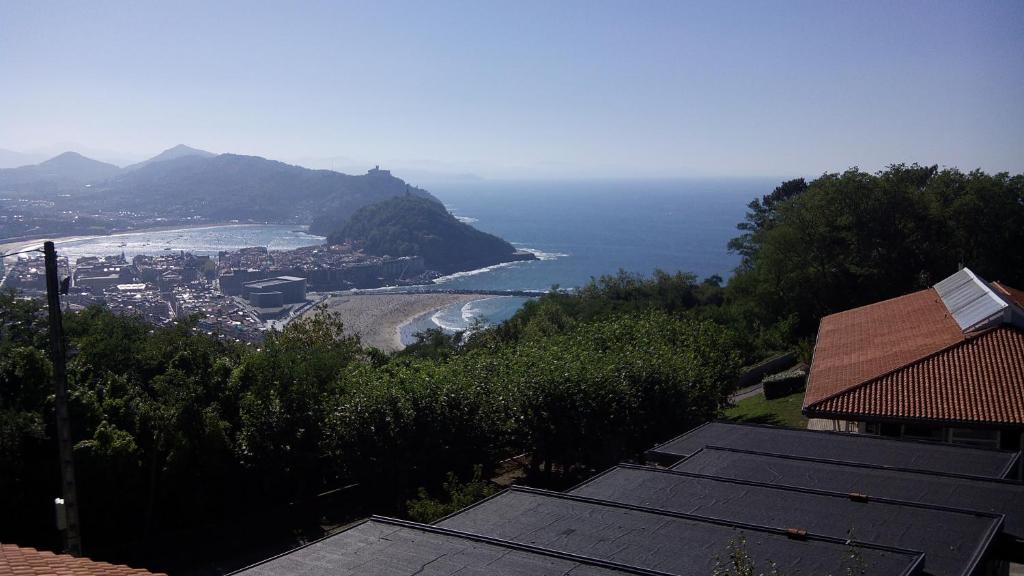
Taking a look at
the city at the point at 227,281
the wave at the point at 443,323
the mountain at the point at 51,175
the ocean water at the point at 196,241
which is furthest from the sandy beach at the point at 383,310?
the mountain at the point at 51,175

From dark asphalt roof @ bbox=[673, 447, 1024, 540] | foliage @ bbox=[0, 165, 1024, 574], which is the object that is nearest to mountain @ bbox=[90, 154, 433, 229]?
foliage @ bbox=[0, 165, 1024, 574]

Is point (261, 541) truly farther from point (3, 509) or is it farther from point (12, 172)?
point (12, 172)

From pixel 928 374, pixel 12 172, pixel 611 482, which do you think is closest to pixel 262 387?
pixel 611 482

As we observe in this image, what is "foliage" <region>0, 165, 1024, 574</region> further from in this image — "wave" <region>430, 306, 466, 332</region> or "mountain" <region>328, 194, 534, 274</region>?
"mountain" <region>328, 194, 534, 274</region>

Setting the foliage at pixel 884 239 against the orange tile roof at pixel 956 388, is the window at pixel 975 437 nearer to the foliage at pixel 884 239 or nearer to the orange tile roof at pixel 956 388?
the orange tile roof at pixel 956 388

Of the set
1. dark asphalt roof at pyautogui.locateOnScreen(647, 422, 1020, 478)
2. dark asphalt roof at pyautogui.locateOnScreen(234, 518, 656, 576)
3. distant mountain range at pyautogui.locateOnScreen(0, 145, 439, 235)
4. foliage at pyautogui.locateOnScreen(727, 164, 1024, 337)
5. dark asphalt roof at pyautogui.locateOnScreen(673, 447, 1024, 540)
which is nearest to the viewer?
dark asphalt roof at pyautogui.locateOnScreen(234, 518, 656, 576)

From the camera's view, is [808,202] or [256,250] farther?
[256,250]

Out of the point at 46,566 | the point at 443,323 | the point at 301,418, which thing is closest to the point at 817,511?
the point at 46,566
